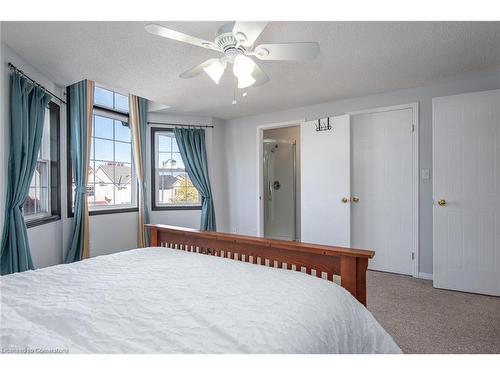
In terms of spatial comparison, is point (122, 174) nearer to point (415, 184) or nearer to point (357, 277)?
point (357, 277)

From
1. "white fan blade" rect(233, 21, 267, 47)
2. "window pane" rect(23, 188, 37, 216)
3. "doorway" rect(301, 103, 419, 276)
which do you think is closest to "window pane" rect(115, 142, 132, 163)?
"window pane" rect(23, 188, 37, 216)

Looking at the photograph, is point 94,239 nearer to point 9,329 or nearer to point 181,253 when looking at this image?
point 181,253

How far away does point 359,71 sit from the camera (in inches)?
103

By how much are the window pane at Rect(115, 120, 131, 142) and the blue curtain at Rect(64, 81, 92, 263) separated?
61cm

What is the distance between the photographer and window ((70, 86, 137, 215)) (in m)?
3.42

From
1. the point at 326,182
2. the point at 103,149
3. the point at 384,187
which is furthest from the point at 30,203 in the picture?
the point at 384,187

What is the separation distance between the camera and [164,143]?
414 cm

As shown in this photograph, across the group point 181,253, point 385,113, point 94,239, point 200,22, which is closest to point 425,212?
point 385,113

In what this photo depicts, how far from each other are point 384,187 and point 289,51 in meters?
2.31

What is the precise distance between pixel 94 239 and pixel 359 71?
3.43m

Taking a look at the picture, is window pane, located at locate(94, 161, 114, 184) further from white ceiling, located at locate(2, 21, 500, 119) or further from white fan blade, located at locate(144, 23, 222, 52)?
white fan blade, located at locate(144, 23, 222, 52)

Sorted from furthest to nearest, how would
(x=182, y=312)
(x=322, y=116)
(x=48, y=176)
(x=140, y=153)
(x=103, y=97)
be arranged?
(x=140, y=153)
(x=322, y=116)
(x=103, y=97)
(x=48, y=176)
(x=182, y=312)

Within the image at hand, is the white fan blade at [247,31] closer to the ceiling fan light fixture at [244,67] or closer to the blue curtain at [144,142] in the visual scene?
the ceiling fan light fixture at [244,67]

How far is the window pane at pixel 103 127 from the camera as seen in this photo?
3.45 meters
